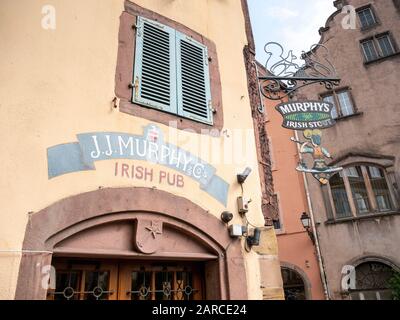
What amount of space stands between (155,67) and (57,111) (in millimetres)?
1353

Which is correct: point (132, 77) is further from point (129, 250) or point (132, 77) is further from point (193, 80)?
point (129, 250)

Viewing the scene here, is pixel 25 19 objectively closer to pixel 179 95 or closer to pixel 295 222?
pixel 179 95

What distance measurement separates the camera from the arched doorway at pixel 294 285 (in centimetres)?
1157

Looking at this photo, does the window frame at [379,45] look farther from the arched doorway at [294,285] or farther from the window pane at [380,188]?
the arched doorway at [294,285]

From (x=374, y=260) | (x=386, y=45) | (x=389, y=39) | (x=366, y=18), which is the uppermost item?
(x=366, y=18)

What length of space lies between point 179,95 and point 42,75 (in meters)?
1.53

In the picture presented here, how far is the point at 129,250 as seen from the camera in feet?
9.70

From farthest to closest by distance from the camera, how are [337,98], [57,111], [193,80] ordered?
1. [337,98]
2. [193,80]
3. [57,111]

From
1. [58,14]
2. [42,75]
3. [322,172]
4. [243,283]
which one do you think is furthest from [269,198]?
[58,14]

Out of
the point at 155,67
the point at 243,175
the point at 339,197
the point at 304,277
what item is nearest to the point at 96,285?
the point at 243,175

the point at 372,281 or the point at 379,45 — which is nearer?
the point at 372,281

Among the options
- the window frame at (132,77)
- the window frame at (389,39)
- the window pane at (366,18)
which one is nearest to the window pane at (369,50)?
the window frame at (389,39)

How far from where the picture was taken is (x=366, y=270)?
10.3m

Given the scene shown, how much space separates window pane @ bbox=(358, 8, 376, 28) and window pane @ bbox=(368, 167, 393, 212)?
6.21 meters
